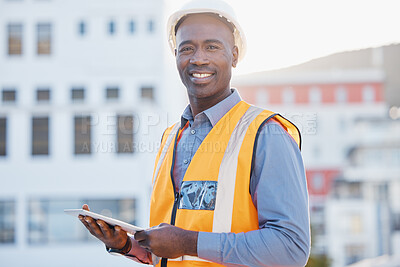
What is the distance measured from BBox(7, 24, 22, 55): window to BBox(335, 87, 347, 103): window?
32.5m

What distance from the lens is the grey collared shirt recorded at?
1.44 m

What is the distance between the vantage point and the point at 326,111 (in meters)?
48.0

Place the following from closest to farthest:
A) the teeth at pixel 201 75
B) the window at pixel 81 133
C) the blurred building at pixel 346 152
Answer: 1. the teeth at pixel 201 75
2. the window at pixel 81 133
3. the blurred building at pixel 346 152

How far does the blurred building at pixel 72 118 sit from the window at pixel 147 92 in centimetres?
4

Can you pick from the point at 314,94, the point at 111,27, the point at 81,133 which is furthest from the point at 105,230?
the point at 314,94

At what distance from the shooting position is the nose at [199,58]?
1.77 meters

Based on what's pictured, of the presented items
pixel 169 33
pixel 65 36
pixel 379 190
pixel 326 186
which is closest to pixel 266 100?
pixel 326 186

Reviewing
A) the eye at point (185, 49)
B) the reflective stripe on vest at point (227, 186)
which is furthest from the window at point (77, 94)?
the reflective stripe on vest at point (227, 186)

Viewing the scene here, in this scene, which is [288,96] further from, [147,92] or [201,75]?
[201,75]

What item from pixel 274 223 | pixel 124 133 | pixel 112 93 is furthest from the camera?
pixel 112 93

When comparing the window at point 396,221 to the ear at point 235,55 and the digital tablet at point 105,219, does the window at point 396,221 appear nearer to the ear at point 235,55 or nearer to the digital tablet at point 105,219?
the ear at point 235,55

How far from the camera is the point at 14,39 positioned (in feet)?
76.4

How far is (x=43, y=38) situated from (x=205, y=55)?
2308cm

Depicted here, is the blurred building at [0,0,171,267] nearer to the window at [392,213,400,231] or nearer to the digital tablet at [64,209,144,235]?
the digital tablet at [64,209,144,235]
